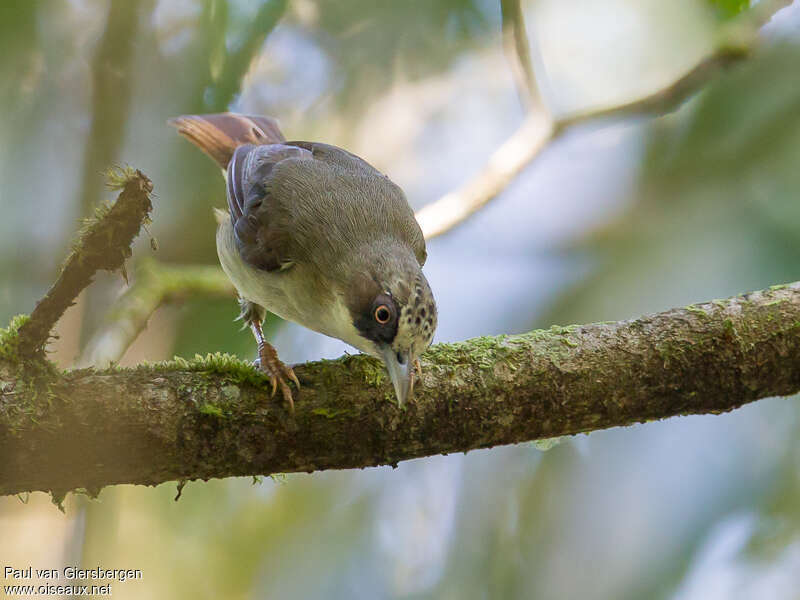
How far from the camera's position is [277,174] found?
4418mm

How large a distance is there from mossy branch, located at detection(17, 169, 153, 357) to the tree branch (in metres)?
2.83

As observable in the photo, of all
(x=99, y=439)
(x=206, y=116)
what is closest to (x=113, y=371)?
(x=99, y=439)

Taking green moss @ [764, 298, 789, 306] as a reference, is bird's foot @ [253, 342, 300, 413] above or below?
below

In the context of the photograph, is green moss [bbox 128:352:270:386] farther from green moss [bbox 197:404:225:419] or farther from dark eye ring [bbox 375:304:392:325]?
dark eye ring [bbox 375:304:392:325]

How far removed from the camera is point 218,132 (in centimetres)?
507

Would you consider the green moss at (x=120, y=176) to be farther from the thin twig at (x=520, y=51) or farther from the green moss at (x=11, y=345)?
the thin twig at (x=520, y=51)

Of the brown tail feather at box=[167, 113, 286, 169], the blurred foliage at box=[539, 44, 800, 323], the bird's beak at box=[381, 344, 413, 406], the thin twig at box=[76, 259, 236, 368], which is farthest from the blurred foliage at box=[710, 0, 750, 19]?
the thin twig at box=[76, 259, 236, 368]

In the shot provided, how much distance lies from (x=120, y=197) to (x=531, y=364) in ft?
5.59

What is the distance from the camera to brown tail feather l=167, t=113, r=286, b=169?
16.5 feet

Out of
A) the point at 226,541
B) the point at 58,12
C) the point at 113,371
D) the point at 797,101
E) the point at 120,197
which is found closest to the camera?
the point at 120,197

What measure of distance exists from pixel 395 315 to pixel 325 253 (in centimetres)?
66

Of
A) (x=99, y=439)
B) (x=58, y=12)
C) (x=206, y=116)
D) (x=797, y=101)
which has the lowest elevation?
(x=99, y=439)

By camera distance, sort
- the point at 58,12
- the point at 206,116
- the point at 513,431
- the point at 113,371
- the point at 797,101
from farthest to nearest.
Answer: the point at 797,101, the point at 206,116, the point at 58,12, the point at 513,431, the point at 113,371

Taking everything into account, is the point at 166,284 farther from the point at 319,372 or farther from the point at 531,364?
the point at 531,364
